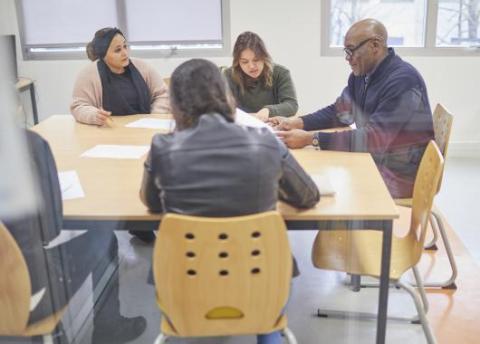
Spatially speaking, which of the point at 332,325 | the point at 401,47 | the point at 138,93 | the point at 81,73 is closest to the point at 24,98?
the point at 81,73

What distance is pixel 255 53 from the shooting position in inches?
95.4

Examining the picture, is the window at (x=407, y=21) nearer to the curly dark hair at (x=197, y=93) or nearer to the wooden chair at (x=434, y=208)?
the wooden chair at (x=434, y=208)

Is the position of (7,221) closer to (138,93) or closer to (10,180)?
(10,180)

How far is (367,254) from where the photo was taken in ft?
5.42

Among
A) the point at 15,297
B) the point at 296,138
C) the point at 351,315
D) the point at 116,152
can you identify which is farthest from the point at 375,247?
the point at 15,297

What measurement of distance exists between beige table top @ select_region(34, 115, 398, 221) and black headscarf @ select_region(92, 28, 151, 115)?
0.21 metres

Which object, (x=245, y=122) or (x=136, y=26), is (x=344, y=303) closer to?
(x=245, y=122)

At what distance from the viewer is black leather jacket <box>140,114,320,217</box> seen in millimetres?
1175

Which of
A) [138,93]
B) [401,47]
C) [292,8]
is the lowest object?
[138,93]

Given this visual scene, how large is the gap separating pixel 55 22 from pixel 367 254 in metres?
1.28

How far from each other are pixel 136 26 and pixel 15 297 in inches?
47.0

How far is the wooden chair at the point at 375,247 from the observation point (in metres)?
1.58

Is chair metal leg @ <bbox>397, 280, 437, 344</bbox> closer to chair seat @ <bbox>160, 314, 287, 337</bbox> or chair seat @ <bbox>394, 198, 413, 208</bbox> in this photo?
chair seat @ <bbox>394, 198, 413, 208</bbox>

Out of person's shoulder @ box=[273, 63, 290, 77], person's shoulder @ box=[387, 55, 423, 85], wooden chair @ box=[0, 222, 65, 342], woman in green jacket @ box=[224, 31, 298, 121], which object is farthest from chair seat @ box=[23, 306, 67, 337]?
person's shoulder @ box=[273, 63, 290, 77]
